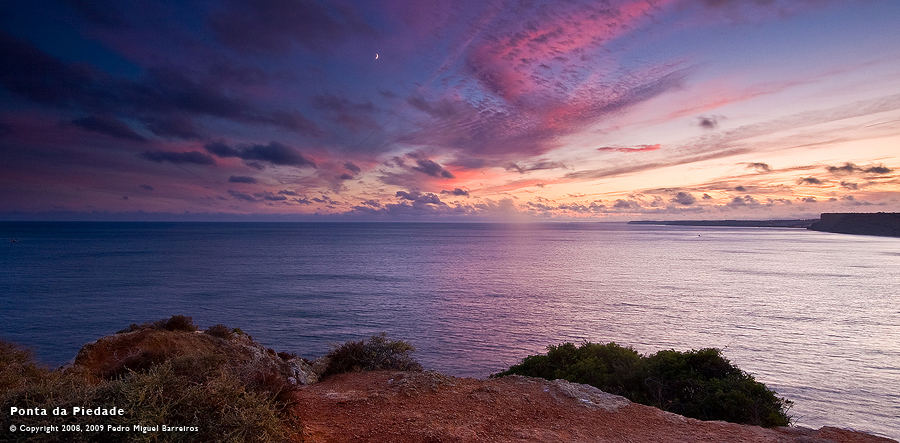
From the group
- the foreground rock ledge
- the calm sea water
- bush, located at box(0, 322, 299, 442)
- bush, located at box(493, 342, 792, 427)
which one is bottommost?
the calm sea water

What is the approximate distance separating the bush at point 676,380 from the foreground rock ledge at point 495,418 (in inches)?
58.8

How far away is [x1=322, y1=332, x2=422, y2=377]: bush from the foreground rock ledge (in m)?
2.23

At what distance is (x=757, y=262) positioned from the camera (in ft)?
264

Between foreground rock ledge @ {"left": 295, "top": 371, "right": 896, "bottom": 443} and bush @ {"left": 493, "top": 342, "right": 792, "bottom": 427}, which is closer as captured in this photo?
foreground rock ledge @ {"left": 295, "top": 371, "right": 896, "bottom": 443}

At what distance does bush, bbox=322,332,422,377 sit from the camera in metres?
15.0

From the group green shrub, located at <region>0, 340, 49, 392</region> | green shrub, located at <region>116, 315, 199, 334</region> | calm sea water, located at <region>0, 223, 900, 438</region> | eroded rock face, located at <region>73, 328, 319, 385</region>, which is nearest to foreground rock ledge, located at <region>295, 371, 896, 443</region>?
eroded rock face, located at <region>73, 328, 319, 385</region>

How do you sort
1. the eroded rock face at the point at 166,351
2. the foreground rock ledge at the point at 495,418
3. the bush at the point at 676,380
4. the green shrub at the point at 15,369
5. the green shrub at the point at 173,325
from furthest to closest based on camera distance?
1. the green shrub at the point at 173,325
2. the eroded rock face at the point at 166,351
3. the bush at the point at 676,380
4. the foreground rock ledge at the point at 495,418
5. the green shrub at the point at 15,369

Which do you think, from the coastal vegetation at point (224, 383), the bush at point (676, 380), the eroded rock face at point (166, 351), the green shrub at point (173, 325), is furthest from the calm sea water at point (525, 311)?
the eroded rock face at point (166, 351)

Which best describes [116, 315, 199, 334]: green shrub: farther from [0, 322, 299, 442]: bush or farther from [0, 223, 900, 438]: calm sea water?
[0, 322, 299, 442]: bush

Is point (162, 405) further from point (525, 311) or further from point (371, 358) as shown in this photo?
point (525, 311)

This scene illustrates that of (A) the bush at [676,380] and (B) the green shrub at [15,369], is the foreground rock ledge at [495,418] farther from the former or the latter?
(B) the green shrub at [15,369]

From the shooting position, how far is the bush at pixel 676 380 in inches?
473

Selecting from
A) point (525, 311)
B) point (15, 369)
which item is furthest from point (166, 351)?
point (525, 311)

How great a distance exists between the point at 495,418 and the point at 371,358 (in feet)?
21.2
